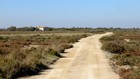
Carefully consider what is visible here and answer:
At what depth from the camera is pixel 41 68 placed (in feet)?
79.2

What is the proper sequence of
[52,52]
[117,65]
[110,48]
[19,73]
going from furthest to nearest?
[110,48] < [52,52] < [117,65] < [19,73]

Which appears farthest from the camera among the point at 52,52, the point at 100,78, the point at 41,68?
the point at 52,52

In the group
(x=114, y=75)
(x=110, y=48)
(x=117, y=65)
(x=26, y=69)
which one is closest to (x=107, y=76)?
(x=114, y=75)

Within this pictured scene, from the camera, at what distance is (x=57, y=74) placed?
20766mm

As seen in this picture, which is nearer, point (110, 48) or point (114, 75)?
point (114, 75)

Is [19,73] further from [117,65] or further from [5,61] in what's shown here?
[117,65]

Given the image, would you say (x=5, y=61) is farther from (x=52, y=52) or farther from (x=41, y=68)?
(x=52, y=52)

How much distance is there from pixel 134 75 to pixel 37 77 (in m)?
4.86

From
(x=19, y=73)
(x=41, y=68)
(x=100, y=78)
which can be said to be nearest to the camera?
(x=100, y=78)

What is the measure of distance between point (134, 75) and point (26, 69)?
6002 mm

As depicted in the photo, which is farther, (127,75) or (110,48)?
(110,48)

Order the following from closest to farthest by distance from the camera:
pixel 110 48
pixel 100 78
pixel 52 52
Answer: pixel 100 78, pixel 52 52, pixel 110 48

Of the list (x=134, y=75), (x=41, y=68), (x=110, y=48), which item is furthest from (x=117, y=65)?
(x=110, y=48)

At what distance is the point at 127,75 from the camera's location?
65.1ft
